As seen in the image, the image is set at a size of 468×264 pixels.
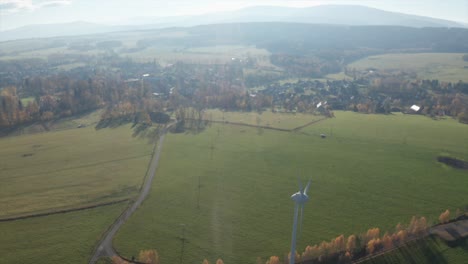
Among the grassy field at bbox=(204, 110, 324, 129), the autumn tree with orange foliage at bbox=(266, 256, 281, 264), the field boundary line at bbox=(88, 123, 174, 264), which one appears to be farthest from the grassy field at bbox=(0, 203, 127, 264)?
the grassy field at bbox=(204, 110, 324, 129)

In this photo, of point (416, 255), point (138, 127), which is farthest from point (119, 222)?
point (138, 127)

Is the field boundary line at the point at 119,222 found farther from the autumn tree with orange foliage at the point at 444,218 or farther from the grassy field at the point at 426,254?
the autumn tree with orange foliage at the point at 444,218

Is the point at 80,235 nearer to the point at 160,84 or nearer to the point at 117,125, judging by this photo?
the point at 117,125

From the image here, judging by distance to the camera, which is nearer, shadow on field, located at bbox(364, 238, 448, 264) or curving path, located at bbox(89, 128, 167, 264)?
→ shadow on field, located at bbox(364, 238, 448, 264)

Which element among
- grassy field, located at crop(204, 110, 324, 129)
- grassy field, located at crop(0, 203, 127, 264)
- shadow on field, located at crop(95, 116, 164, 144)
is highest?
grassy field, located at crop(204, 110, 324, 129)

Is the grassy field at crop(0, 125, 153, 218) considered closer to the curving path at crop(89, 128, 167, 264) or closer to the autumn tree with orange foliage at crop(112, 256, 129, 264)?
the curving path at crop(89, 128, 167, 264)

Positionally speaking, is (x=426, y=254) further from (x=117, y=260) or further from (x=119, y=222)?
(x=119, y=222)

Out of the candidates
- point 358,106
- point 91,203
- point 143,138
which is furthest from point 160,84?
point 91,203
